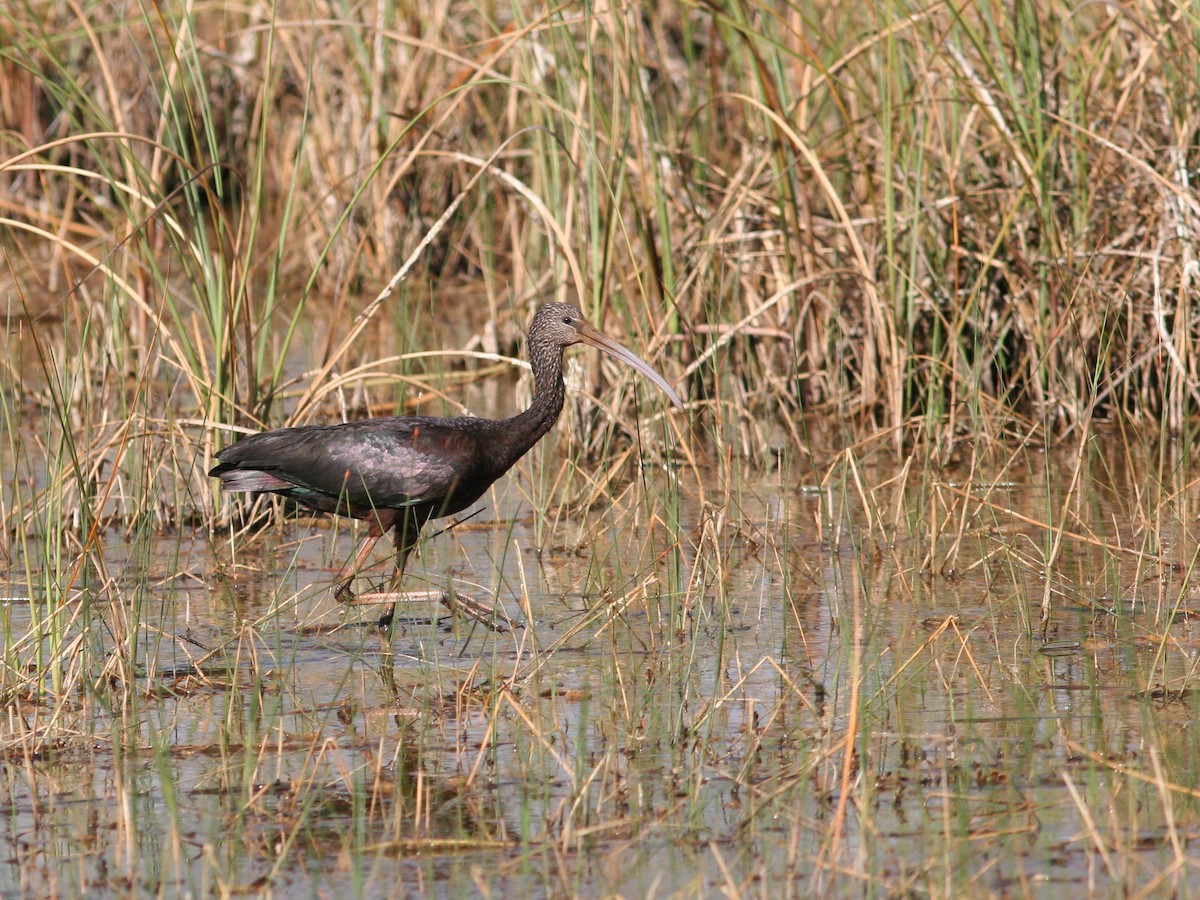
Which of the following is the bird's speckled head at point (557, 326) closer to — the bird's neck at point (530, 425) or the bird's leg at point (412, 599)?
the bird's neck at point (530, 425)

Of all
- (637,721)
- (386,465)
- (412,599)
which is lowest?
(412,599)

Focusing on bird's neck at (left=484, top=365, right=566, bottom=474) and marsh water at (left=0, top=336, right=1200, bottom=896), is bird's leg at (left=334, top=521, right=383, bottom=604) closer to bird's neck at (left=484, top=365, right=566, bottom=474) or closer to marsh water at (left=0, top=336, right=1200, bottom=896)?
marsh water at (left=0, top=336, right=1200, bottom=896)

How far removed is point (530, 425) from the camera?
621 centimetres

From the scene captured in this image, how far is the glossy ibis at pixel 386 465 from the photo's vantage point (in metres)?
5.97

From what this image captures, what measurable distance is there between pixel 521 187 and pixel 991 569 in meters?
2.41

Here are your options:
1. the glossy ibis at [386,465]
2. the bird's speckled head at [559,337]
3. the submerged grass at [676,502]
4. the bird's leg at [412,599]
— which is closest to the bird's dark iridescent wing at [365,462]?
the glossy ibis at [386,465]

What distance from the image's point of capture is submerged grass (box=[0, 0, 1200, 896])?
382cm

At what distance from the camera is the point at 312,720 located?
15.2ft

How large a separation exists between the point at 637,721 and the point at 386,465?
182 cm

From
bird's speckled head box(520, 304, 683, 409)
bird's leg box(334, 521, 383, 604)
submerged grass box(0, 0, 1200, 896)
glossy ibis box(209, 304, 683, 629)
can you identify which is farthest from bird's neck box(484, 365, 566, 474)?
bird's leg box(334, 521, 383, 604)

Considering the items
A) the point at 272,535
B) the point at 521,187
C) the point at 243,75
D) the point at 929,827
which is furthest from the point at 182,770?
the point at 243,75

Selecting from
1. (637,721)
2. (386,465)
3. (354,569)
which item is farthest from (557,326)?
(637,721)

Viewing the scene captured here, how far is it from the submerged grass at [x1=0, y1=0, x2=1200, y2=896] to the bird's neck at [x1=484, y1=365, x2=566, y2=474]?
35 centimetres

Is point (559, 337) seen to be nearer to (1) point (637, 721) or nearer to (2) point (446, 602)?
(2) point (446, 602)
